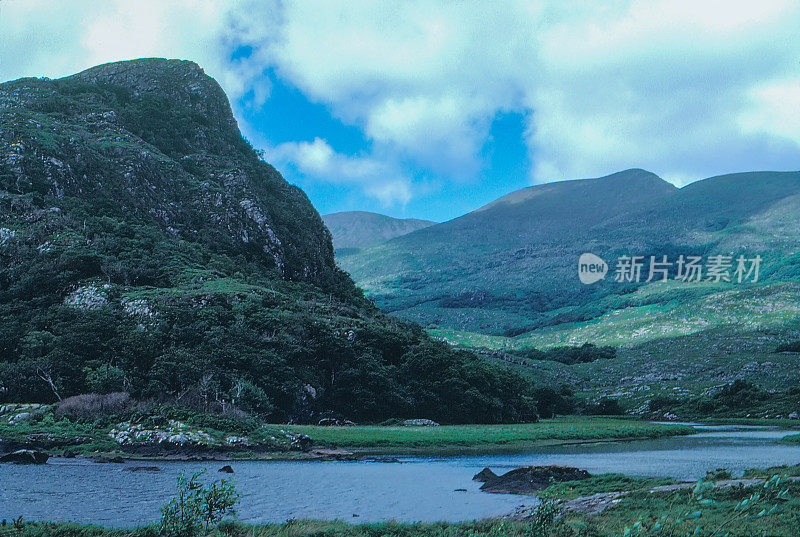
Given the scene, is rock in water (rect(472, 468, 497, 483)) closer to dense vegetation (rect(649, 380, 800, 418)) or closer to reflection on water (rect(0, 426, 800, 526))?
reflection on water (rect(0, 426, 800, 526))

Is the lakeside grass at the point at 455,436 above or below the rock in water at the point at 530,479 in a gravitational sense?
below

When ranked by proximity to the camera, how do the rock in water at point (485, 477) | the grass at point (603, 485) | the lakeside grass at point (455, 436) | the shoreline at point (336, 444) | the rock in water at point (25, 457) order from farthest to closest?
the lakeside grass at point (455, 436), the shoreline at point (336, 444), the rock in water at point (25, 457), the rock in water at point (485, 477), the grass at point (603, 485)

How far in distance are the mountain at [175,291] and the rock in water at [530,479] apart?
37146 mm

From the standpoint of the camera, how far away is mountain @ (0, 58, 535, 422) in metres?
76.4

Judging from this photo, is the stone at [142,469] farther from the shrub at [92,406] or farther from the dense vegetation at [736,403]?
the dense vegetation at [736,403]

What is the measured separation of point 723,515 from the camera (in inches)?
866

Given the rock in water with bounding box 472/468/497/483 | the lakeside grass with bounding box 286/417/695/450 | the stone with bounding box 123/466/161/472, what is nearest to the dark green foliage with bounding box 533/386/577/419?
the lakeside grass with bounding box 286/417/695/450

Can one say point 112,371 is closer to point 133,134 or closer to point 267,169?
point 133,134

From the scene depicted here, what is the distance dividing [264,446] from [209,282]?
50618 millimetres

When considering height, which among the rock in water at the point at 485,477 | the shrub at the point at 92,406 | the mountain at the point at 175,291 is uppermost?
the mountain at the point at 175,291

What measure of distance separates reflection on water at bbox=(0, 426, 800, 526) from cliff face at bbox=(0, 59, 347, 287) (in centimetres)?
8056

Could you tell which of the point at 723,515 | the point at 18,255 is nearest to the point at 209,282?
the point at 18,255

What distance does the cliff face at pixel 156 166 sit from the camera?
401 feet

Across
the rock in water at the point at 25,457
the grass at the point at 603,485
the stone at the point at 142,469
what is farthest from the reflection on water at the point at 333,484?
the grass at the point at 603,485
